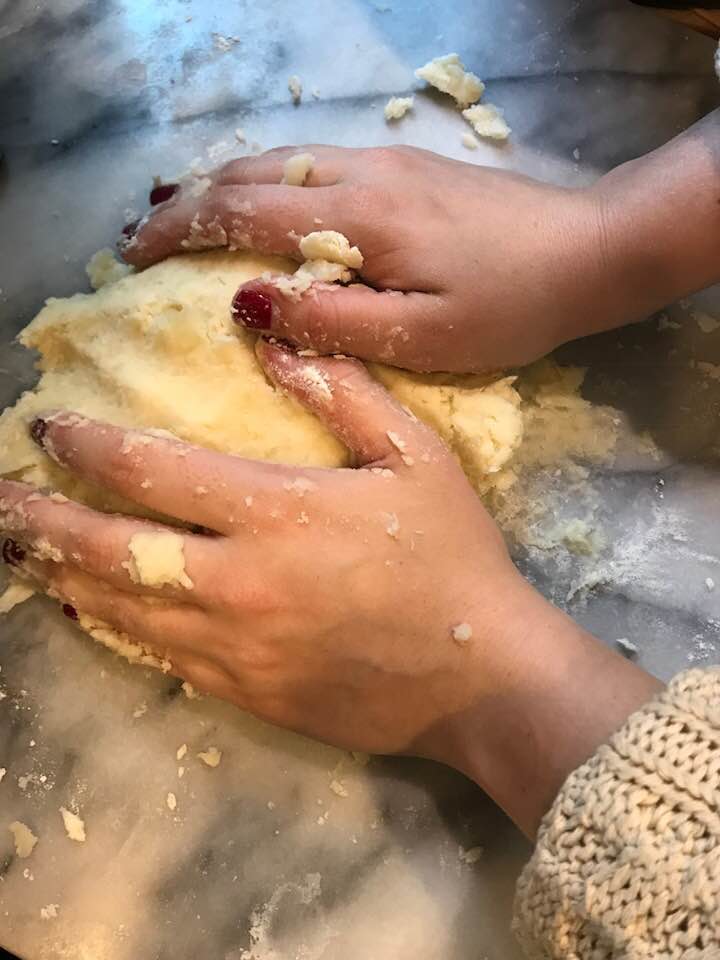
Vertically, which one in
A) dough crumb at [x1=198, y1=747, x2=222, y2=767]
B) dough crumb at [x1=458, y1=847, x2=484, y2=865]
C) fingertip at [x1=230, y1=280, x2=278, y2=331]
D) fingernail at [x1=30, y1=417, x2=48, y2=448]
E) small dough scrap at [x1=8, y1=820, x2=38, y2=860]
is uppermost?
fingertip at [x1=230, y1=280, x2=278, y2=331]

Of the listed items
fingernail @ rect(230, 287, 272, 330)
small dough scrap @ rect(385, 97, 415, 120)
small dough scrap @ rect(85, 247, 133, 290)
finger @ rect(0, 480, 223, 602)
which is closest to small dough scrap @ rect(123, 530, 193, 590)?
finger @ rect(0, 480, 223, 602)

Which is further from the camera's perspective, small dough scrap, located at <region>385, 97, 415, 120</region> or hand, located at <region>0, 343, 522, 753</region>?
small dough scrap, located at <region>385, 97, 415, 120</region>

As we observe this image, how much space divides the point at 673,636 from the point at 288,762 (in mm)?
391

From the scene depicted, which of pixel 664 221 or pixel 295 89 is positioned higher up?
pixel 295 89

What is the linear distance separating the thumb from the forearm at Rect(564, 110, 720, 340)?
0.17m

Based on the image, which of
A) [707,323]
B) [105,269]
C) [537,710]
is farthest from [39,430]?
[707,323]

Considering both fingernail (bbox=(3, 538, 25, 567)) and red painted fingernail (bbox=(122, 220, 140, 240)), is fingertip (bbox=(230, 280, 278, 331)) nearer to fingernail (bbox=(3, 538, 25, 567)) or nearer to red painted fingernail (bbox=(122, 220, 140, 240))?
red painted fingernail (bbox=(122, 220, 140, 240))

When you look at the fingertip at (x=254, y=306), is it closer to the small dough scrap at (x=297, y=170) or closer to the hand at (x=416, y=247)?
the hand at (x=416, y=247)

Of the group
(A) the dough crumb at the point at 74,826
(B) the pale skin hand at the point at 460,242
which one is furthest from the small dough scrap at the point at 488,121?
(A) the dough crumb at the point at 74,826

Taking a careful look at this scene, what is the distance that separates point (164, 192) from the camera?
0.94m

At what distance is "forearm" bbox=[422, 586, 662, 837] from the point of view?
70 centimetres

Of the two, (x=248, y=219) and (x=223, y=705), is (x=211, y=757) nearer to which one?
(x=223, y=705)

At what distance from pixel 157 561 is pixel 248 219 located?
1.08 feet

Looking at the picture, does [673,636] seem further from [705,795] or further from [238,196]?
[238,196]
